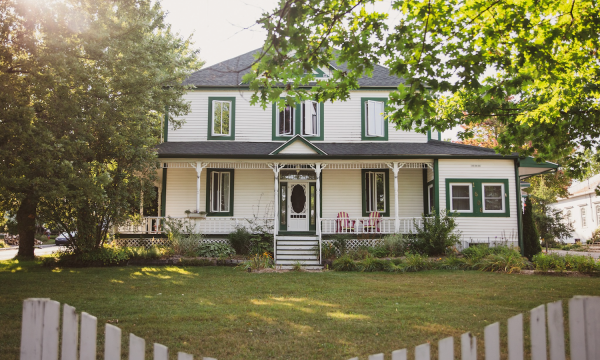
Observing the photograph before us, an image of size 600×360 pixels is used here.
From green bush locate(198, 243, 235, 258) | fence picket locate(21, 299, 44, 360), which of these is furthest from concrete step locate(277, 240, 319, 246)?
fence picket locate(21, 299, 44, 360)

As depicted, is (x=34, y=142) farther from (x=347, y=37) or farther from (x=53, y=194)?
(x=347, y=37)

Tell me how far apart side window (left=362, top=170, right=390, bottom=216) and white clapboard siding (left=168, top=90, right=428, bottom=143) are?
1688mm

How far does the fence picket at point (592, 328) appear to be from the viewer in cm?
200

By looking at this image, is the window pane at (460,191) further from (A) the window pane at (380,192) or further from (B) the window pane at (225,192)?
(B) the window pane at (225,192)

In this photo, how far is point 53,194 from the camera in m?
9.79

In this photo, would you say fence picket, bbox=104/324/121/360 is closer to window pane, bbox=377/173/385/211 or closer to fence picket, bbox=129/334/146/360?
fence picket, bbox=129/334/146/360

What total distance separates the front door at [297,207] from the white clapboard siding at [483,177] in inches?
226

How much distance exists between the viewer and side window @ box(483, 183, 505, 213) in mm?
16141

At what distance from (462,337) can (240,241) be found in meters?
13.9

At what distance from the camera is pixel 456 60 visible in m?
5.09

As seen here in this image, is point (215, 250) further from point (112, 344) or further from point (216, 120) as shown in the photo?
point (112, 344)

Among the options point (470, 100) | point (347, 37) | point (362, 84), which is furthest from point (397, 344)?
point (362, 84)

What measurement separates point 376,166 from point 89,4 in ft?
39.0

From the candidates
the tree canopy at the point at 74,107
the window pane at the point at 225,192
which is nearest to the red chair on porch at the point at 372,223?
the window pane at the point at 225,192
